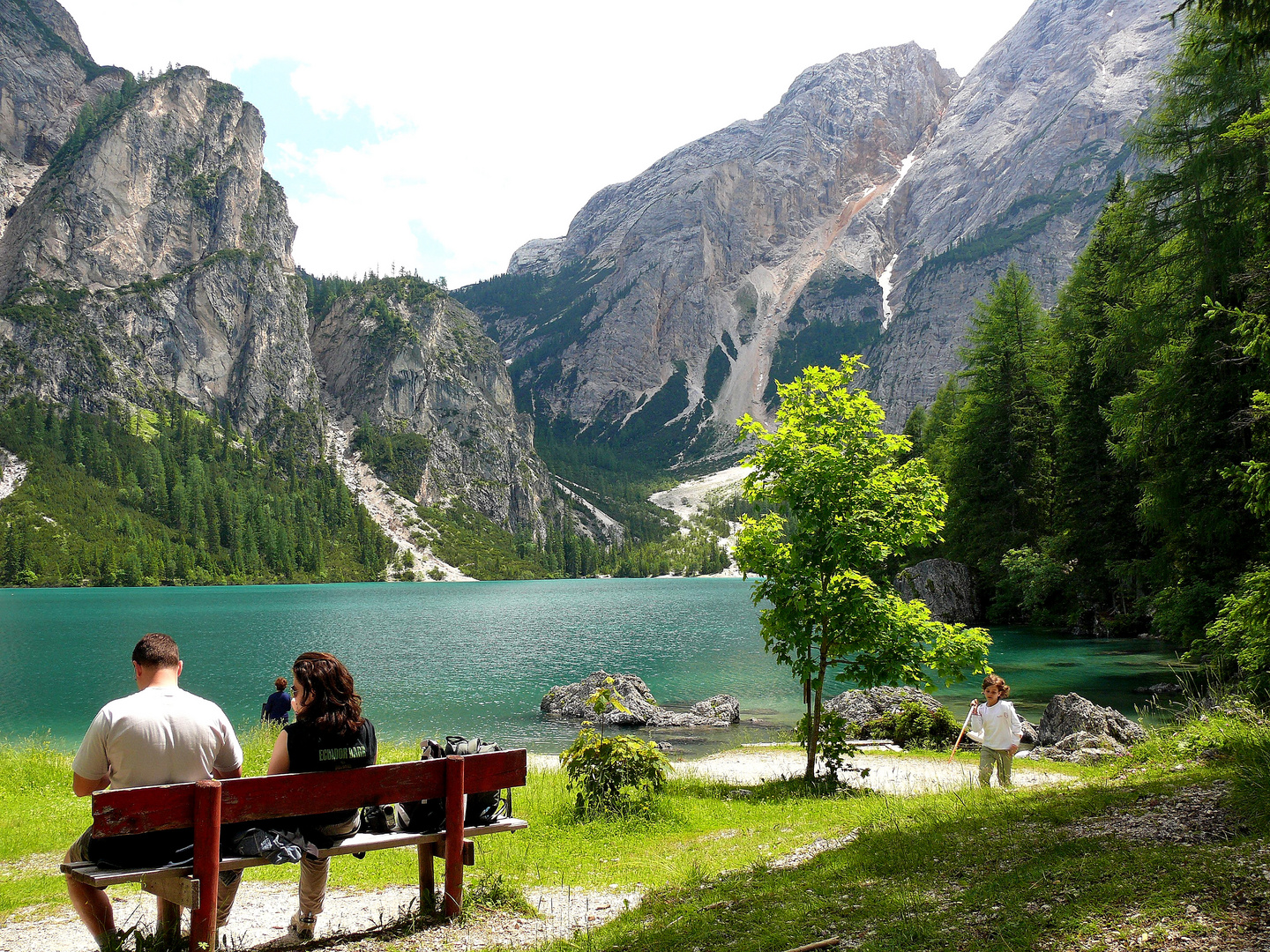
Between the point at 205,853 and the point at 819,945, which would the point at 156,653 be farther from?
the point at 819,945

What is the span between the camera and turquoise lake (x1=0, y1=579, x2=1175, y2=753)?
28.5 meters

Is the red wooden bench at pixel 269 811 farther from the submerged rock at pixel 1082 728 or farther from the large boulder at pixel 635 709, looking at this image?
the large boulder at pixel 635 709

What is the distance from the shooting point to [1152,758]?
1038 cm

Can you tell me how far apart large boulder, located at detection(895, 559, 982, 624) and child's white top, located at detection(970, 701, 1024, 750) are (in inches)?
1474

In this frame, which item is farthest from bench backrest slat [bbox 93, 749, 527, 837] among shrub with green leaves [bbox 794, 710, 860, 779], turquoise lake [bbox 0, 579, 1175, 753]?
turquoise lake [bbox 0, 579, 1175, 753]

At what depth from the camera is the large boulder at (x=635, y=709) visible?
1096 inches

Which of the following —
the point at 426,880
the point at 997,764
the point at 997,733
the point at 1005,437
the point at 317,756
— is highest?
the point at 1005,437

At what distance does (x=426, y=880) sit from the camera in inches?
256

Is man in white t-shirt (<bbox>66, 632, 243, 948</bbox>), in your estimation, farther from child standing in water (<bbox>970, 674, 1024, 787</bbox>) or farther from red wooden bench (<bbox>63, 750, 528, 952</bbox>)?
child standing in water (<bbox>970, 674, 1024, 787</bbox>)

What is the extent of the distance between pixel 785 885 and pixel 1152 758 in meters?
7.17

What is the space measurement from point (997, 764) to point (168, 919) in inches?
464

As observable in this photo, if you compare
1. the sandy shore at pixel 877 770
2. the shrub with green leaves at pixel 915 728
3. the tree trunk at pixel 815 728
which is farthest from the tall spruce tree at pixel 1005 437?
the tree trunk at pixel 815 728

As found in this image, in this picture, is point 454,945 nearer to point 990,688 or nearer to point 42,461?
point 990,688

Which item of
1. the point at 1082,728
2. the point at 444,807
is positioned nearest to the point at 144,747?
the point at 444,807
